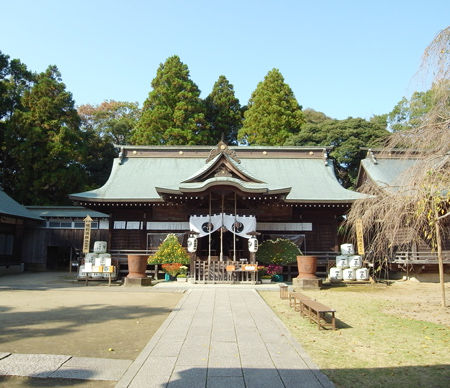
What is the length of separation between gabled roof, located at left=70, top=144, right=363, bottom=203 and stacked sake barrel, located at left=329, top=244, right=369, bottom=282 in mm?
3273

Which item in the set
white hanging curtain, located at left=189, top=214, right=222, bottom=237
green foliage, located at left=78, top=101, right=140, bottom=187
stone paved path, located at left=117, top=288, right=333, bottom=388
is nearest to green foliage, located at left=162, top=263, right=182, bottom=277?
white hanging curtain, located at left=189, top=214, right=222, bottom=237

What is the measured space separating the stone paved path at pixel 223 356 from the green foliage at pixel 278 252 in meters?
9.20

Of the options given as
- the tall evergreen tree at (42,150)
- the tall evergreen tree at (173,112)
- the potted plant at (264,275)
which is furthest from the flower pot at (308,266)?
the tall evergreen tree at (173,112)

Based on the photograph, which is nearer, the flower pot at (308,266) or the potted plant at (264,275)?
the flower pot at (308,266)

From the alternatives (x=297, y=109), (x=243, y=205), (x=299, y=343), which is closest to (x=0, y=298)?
(x=299, y=343)

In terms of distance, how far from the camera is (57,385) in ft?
14.2

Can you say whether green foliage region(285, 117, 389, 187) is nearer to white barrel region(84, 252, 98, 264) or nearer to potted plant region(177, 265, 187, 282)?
potted plant region(177, 265, 187, 282)

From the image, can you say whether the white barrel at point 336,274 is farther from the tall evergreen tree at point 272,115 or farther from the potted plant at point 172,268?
the tall evergreen tree at point 272,115

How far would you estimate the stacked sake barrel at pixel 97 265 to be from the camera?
16.4m

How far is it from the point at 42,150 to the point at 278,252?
75.2 feet

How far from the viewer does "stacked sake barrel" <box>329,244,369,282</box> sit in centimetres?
1670

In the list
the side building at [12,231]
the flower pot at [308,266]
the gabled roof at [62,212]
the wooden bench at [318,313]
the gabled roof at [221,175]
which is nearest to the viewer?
the wooden bench at [318,313]

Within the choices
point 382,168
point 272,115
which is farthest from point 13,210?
point 272,115

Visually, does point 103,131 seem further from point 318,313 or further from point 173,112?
point 318,313
